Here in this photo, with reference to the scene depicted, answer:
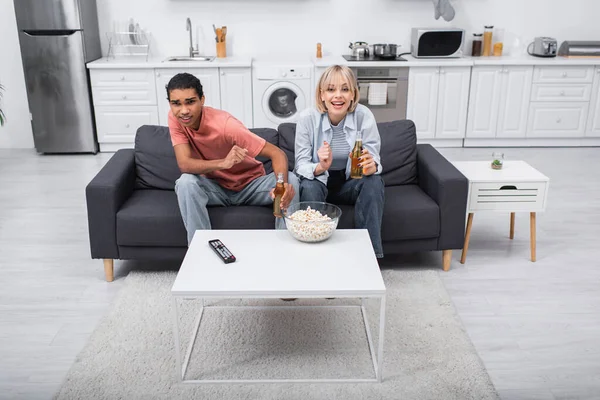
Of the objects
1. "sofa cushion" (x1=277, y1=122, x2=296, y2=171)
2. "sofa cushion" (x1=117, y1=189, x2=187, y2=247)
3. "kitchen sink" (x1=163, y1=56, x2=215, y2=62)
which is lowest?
"sofa cushion" (x1=117, y1=189, x2=187, y2=247)

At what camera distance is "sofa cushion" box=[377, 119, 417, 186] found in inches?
128

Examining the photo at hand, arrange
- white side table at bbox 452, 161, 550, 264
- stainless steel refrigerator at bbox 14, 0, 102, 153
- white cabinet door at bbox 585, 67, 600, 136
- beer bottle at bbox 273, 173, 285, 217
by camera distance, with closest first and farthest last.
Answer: beer bottle at bbox 273, 173, 285, 217
white side table at bbox 452, 161, 550, 264
stainless steel refrigerator at bbox 14, 0, 102, 153
white cabinet door at bbox 585, 67, 600, 136

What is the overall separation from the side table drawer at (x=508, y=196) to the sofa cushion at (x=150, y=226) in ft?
4.77

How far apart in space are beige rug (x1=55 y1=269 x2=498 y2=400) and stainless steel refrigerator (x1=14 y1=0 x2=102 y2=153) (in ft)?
8.95

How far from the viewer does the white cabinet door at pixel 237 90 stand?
5.10 m

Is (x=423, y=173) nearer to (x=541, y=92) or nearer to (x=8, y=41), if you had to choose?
(x=541, y=92)

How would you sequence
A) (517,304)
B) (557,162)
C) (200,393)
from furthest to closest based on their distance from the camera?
(557,162)
(517,304)
(200,393)

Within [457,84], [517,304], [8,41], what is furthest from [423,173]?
[8,41]

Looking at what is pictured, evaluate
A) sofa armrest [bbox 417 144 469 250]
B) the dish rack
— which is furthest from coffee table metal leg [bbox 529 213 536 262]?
the dish rack

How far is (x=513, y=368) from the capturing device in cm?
230

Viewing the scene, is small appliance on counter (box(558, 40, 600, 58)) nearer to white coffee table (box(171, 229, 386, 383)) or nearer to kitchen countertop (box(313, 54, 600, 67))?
kitchen countertop (box(313, 54, 600, 67))

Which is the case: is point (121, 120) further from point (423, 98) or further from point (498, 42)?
point (498, 42)

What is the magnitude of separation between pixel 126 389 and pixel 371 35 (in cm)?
419

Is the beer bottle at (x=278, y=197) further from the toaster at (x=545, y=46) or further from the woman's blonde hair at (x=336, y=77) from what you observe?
the toaster at (x=545, y=46)
